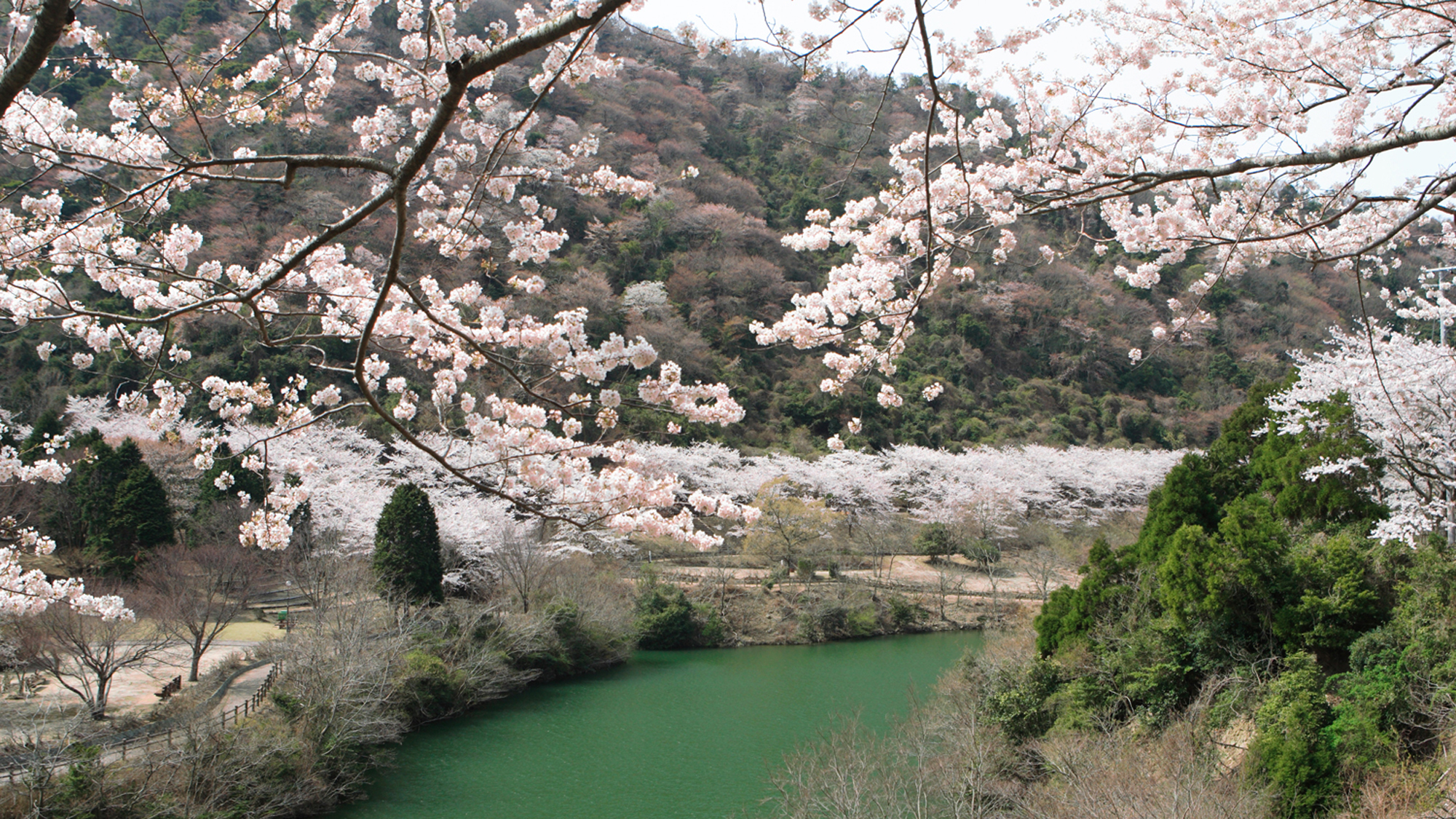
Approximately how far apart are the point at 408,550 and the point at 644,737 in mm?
4625

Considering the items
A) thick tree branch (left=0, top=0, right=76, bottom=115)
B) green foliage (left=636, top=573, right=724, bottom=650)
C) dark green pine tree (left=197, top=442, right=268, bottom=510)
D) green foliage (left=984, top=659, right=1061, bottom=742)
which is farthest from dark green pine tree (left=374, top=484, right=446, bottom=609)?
thick tree branch (left=0, top=0, right=76, bottom=115)

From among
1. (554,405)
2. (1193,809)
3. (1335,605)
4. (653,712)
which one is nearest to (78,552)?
(653,712)

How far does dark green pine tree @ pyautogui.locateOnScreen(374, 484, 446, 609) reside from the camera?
470 inches

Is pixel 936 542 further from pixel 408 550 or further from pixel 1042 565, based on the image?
pixel 408 550

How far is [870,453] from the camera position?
2381cm

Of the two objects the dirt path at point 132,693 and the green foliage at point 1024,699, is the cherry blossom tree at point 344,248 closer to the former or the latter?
the green foliage at point 1024,699

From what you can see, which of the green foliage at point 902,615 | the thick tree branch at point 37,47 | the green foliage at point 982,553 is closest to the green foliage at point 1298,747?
the thick tree branch at point 37,47

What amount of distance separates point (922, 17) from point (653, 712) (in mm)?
10957

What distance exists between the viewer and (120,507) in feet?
42.1

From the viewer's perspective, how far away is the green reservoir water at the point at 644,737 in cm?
835

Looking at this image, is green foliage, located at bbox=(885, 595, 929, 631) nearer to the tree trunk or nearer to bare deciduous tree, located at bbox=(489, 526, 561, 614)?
bare deciduous tree, located at bbox=(489, 526, 561, 614)

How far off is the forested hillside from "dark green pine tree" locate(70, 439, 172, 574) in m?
5.10

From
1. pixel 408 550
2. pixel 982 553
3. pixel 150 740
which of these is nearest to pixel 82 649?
pixel 150 740

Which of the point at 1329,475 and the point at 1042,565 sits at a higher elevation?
the point at 1329,475
